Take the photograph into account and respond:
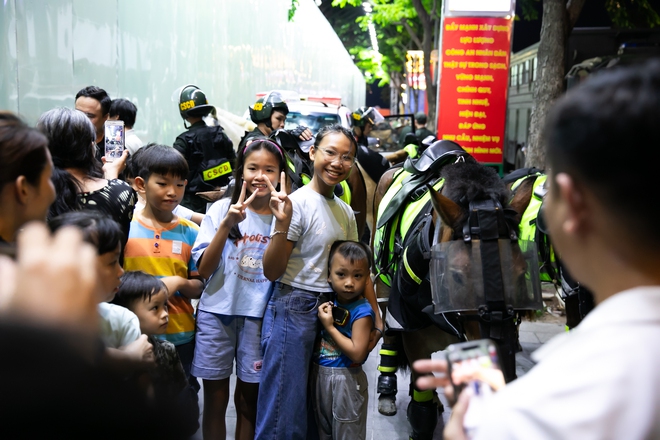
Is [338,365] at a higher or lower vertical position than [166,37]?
lower

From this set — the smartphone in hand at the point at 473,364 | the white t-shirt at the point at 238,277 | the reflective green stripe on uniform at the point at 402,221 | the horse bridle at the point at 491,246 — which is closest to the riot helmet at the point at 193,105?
the reflective green stripe on uniform at the point at 402,221

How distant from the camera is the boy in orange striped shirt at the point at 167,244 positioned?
3.25 m

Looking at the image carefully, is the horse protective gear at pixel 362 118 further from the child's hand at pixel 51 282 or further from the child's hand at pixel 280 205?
the child's hand at pixel 51 282

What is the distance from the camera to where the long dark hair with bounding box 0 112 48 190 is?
1355mm

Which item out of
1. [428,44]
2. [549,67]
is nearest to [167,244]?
[549,67]

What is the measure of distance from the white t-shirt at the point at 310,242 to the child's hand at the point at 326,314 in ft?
0.30

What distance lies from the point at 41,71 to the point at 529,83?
16.1 metres

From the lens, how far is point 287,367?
3.21 m

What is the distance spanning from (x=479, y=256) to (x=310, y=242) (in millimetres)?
→ 882

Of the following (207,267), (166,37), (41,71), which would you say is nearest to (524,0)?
(166,37)

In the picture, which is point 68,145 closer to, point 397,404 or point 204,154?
point 204,154

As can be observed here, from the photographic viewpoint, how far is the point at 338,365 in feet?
10.8

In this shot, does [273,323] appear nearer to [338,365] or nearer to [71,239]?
[338,365]

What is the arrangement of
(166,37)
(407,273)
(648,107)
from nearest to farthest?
1. (648,107)
2. (407,273)
3. (166,37)
